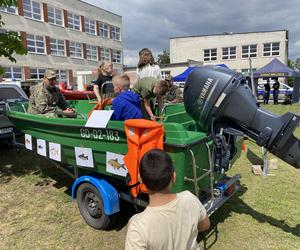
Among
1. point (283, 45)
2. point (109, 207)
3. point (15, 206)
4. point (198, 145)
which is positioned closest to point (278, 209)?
point (198, 145)

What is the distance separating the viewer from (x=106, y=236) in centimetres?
334

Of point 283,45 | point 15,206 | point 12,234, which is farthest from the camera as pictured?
point 283,45

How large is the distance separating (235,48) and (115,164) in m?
41.0

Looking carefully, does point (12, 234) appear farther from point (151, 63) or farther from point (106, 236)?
point (151, 63)

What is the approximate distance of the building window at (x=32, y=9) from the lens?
25125mm

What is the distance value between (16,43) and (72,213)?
3331 millimetres

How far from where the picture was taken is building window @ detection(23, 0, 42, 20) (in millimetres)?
25125

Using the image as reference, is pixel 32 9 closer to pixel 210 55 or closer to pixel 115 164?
pixel 210 55

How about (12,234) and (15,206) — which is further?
(15,206)

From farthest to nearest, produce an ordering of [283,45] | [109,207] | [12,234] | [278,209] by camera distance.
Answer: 1. [283,45]
2. [278,209]
3. [12,234]
4. [109,207]

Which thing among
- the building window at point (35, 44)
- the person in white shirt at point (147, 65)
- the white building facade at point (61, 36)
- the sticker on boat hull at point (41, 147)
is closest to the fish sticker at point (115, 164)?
the sticker on boat hull at point (41, 147)

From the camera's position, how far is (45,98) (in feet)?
15.8

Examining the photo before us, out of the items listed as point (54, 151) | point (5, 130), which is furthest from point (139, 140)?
point (5, 130)

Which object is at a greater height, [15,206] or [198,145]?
[198,145]
